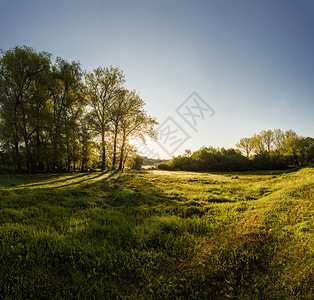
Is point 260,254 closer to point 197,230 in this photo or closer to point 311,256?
point 311,256

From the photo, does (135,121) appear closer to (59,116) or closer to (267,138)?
(59,116)

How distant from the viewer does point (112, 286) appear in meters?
2.45

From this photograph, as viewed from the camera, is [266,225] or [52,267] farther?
[266,225]

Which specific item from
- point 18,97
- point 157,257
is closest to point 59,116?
point 18,97

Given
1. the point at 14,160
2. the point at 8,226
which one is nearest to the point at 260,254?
the point at 8,226

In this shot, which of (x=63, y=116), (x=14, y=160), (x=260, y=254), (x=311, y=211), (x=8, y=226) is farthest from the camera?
(x=63, y=116)

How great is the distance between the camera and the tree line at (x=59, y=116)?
20078 mm

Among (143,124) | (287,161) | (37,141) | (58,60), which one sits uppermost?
(58,60)

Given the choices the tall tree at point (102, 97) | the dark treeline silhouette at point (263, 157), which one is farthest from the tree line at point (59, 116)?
the dark treeline silhouette at point (263, 157)

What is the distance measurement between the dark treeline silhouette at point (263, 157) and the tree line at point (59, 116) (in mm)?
34584

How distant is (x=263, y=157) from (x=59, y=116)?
5667 centimetres

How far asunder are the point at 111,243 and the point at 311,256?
174 inches

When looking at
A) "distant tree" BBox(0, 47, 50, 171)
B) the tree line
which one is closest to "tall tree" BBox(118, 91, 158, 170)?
the tree line

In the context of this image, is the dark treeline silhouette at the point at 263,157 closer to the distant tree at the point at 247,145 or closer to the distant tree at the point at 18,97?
the distant tree at the point at 247,145
